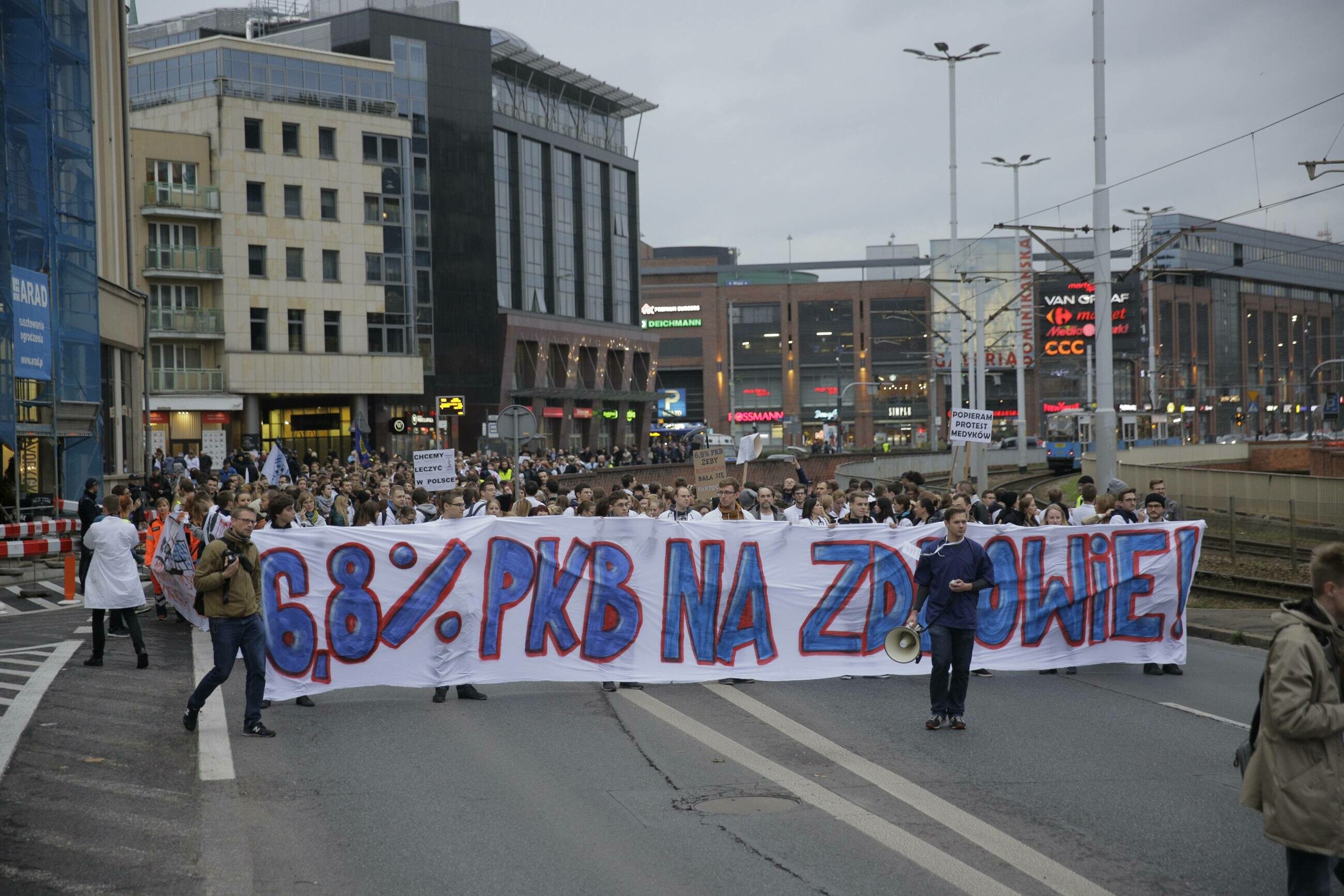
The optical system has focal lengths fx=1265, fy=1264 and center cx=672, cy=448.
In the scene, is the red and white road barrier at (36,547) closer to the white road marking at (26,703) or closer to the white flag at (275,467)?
the white flag at (275,467)

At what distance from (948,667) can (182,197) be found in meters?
56.2

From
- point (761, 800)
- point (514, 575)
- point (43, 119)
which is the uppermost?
point (43, 119)

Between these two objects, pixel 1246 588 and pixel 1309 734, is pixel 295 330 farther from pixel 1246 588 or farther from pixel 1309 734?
pixel 1309 734

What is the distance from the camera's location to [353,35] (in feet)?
226

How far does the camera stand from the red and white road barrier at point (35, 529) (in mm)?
21297

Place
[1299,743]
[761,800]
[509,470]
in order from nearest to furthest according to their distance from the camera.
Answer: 1. [1299,743]
2. [761,800]
3. [509,470]

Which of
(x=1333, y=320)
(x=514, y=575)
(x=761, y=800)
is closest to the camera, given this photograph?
(x=761, y=800)

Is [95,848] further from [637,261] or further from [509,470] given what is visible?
[637,261]

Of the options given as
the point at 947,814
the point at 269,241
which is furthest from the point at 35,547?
the point at 269,241

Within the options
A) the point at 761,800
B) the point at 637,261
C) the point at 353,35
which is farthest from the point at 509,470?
the point at 637,261

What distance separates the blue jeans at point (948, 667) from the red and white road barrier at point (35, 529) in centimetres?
1678

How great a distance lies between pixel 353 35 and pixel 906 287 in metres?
58.9

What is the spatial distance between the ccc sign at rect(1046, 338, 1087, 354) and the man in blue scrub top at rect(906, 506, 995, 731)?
82.5 m

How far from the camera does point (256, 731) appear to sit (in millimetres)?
9641
